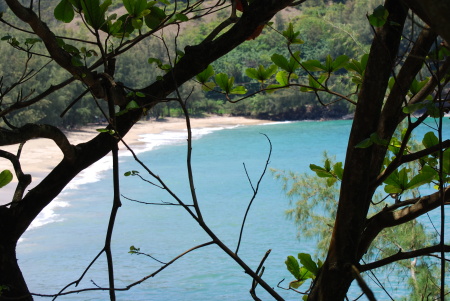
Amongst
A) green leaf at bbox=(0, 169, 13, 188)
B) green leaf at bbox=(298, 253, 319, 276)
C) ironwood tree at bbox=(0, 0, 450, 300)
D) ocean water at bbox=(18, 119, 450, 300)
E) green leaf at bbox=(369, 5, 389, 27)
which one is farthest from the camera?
ocean water at bbox=(18, 119, 450, 300)

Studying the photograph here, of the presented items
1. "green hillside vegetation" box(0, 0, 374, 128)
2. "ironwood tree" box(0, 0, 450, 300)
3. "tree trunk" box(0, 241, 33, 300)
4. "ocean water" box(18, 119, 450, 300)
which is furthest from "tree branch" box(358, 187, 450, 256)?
"green hillside vegetation" box(0, 0, 374, 128)

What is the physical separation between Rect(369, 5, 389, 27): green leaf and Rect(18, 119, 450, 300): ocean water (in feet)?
10.5

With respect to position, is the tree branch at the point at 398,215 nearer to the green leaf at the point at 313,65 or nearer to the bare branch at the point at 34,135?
the green leaf at the point at 313,65

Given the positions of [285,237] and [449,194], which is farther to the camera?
[285,237]

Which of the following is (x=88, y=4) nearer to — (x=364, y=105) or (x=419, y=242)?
(x=364, y=105)

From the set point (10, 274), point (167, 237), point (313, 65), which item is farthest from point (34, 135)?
point (167, 237)

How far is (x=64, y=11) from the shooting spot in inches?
30.4

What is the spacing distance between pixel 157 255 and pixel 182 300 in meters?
1.69

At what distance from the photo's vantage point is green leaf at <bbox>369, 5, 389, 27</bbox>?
0.50 m

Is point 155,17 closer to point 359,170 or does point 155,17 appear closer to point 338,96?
point 338,96

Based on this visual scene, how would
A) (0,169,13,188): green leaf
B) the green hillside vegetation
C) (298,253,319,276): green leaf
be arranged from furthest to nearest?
the green hillside vegetation < (0,169,13,188): green leaf < (298,253,319,276): green leaf

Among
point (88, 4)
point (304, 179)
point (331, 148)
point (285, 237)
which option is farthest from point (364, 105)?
point (331, 148)

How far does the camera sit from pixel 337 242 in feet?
2.19

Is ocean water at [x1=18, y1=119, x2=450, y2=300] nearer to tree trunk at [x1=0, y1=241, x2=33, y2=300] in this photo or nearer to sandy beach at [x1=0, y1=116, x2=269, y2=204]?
sandy beach at [x1=0, y1=116, x2=269, y2=204]
